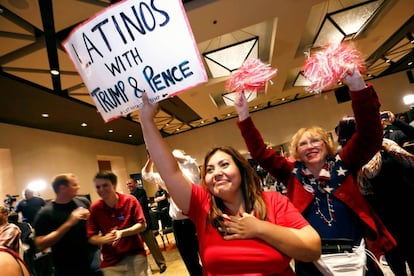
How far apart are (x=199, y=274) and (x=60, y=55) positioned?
4.48 metres

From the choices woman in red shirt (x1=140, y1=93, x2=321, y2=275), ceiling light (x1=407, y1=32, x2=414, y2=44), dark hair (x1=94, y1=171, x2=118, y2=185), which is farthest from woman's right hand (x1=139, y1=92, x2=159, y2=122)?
ceiling light (x1=407, y1=32, x2=414, y2=44)

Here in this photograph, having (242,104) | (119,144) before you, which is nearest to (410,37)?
(242,104)

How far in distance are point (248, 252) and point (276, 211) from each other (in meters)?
0.23

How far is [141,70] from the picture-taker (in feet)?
4.75

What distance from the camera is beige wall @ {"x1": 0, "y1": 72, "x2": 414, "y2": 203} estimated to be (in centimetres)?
784

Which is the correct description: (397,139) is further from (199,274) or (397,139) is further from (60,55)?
(60,55)

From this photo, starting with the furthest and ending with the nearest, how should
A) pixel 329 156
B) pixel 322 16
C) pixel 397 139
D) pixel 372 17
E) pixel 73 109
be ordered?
pixel 73 109 < pixel 372 17 < pixel 322 16 < pixel 397 139 < pixel 329 156

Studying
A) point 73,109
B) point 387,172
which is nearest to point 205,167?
point 387,172

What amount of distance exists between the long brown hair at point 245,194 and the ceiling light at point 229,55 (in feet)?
19.2

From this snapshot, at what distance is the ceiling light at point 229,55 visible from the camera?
687 centimetres

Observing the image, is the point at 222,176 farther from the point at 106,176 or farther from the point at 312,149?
the point at 106,176

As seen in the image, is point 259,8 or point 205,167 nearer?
point 205,167

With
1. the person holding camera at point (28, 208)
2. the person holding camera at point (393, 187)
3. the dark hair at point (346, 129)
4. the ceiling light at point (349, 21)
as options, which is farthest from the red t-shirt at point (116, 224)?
the ceiling light at point (349, 21)

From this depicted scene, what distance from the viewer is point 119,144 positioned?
13797 millimetres
